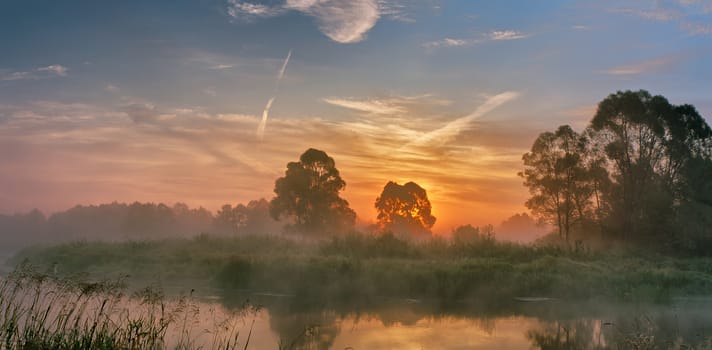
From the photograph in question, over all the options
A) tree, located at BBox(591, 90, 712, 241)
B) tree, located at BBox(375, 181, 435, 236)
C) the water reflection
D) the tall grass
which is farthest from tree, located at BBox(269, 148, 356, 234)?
the tall grass

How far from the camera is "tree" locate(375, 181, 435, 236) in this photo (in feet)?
189

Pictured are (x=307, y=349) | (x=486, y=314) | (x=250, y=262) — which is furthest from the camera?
(x=250, y=262)

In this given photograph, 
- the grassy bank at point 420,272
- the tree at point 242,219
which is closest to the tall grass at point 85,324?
the grassy bank at point 420,272

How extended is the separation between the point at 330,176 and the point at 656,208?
2531cm

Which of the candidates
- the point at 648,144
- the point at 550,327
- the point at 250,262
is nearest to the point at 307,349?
the point at 550,327

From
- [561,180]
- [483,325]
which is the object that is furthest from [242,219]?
[483,325]

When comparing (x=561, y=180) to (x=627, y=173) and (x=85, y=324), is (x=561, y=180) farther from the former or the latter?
(x=85, y=324)

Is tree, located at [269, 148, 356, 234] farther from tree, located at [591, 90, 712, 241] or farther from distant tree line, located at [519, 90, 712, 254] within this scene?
tree, located at [591, 90, 712, 241]

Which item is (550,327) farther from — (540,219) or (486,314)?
(540,219)

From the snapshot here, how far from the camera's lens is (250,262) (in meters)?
23.5

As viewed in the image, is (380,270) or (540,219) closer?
(380,270)

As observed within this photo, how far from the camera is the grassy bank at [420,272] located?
20.9 m

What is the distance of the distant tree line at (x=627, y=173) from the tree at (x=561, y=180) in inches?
2.5

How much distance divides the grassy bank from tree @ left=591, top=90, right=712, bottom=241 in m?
8.01
